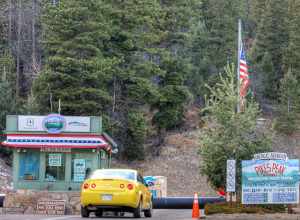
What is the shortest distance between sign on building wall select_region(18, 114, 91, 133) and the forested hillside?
19700 mm

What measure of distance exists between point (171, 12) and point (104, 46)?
10.5 meters

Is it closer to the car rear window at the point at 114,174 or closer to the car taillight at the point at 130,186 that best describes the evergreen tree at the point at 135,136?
the car rear window at the point at 114,174

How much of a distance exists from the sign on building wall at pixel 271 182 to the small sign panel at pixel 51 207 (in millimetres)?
9830

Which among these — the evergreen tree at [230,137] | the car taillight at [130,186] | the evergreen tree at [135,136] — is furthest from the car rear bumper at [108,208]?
the evergreen tree at [135,136]

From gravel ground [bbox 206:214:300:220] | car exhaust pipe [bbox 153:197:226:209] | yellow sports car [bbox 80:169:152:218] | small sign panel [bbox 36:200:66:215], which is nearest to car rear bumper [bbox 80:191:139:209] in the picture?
yellow sports car [bbox 80:169:152:218]

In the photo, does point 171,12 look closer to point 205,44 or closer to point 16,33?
point 205,44

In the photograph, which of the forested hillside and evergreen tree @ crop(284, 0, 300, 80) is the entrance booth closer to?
the forested hillside

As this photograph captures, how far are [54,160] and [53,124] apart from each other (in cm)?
176

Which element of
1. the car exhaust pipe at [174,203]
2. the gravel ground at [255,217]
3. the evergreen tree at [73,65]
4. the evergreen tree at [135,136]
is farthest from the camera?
the evergreen tree at [135,136]

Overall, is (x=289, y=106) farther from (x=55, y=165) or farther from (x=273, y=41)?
(x=55, y=165)

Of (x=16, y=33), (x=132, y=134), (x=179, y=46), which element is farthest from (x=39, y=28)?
(x=132, y=134)

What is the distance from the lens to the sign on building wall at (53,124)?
3669cm

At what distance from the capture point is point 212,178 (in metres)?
33.3

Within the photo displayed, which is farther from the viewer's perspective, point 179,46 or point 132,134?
point 179,46
